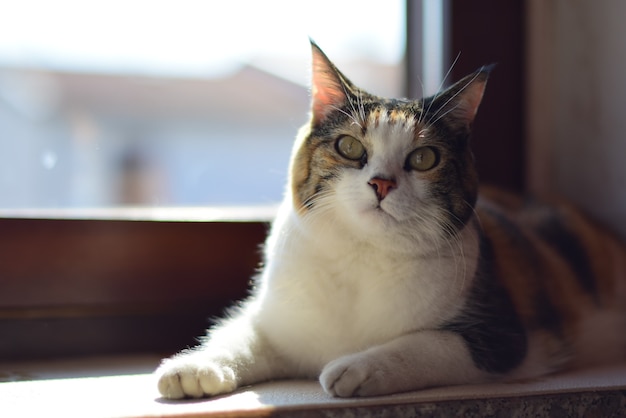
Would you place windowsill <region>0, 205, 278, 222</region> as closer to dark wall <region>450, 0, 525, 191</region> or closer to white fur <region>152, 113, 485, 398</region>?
white fur <region>152, 113, 485, 398</region>

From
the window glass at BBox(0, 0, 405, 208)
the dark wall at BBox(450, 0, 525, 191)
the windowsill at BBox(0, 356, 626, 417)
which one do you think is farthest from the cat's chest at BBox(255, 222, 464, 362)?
the dark wall at BBox(450, 0, 525, 191)

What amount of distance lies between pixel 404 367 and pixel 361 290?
0.67 feet

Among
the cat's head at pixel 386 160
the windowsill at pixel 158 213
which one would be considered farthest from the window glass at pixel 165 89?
the cat's head at pixel 386 160

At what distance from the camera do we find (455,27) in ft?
5.81

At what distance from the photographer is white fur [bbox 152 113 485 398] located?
1.10m

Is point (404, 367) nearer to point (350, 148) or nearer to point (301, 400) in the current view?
point (301, 400)

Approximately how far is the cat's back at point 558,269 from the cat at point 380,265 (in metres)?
0.10

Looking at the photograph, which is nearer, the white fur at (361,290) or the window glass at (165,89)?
the white fur at (361,290)

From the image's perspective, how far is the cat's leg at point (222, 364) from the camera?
1.02 meters

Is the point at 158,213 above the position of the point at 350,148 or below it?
below

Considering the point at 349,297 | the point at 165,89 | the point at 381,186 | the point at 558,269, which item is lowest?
the point at 558,269

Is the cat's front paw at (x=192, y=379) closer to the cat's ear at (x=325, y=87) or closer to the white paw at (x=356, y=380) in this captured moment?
the white paw at (x=356, y=380)

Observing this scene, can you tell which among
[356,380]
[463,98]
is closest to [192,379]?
[356,380]

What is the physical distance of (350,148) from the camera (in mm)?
1197
